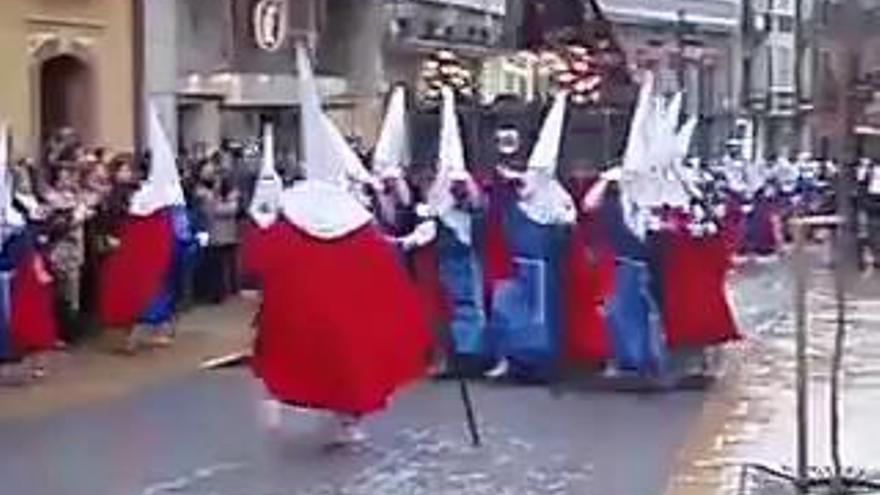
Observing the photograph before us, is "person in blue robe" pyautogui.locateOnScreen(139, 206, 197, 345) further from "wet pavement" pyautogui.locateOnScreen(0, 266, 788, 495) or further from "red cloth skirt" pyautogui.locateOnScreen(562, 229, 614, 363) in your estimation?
"red cloth skirt" pyautogui.locateOnScreen(562, 229, 614, 363)

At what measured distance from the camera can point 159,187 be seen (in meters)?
19.3

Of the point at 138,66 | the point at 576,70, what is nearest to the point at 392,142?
the point at 138,66

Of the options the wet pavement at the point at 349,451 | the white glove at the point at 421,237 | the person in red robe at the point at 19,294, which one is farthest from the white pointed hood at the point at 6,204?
the white glove at the point at 421,237

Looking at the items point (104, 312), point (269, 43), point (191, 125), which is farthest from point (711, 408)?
point (269, 43)

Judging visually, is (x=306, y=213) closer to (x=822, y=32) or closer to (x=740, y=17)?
(x=822, y=32)

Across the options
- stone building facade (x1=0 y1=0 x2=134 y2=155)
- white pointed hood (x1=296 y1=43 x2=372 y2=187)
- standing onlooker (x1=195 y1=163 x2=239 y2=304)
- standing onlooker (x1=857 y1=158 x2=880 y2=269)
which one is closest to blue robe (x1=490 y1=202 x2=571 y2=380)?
white pointed hood (x1=296 y1=43 x2=372 y2=187)

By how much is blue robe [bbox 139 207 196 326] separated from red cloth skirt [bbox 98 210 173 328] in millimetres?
65

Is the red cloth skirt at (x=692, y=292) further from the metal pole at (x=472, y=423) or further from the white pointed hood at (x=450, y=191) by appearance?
the metal pole at (x=472, y=423)

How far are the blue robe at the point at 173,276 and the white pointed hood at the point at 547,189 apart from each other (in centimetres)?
378

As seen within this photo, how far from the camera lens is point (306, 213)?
13.6m

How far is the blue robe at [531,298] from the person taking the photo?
1675 centimetres

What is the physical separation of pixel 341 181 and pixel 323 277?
0.57 metres

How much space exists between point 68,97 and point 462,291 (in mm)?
11164

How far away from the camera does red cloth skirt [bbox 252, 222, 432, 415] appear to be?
1345 centimetres
